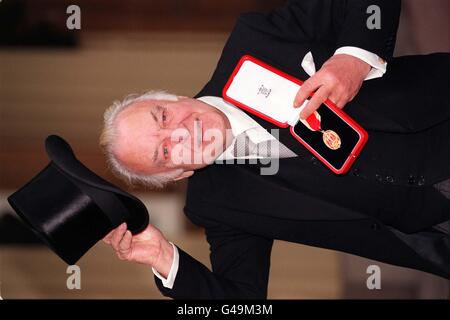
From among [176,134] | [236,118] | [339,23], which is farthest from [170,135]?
[339,23]

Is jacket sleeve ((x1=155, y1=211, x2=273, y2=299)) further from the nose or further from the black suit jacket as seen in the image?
the nose

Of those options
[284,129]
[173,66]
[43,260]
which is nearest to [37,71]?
[173,66]

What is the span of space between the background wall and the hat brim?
2.55 metres

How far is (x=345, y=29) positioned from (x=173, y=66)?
10.1ft

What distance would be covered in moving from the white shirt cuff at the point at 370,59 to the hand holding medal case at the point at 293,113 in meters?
0.15

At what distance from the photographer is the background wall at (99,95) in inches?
177

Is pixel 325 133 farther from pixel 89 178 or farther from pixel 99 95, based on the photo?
pixel 99 95

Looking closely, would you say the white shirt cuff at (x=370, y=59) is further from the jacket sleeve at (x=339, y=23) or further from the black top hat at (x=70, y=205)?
the black top hat at (x=70, y=205)

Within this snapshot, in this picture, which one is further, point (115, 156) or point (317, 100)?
point (115, 156)

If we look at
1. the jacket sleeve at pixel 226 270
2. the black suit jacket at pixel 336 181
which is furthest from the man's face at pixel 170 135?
the jacket sleeve at pixel 226 270

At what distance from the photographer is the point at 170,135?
184 cm

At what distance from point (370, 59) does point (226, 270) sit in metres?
0.78

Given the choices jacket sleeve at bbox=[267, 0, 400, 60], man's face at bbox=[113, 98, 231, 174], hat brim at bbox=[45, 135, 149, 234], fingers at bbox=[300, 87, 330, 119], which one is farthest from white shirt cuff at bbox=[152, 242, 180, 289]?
jacket sleeve at bbox=[267, 0, 400, 60]

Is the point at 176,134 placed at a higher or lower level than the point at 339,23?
lower
